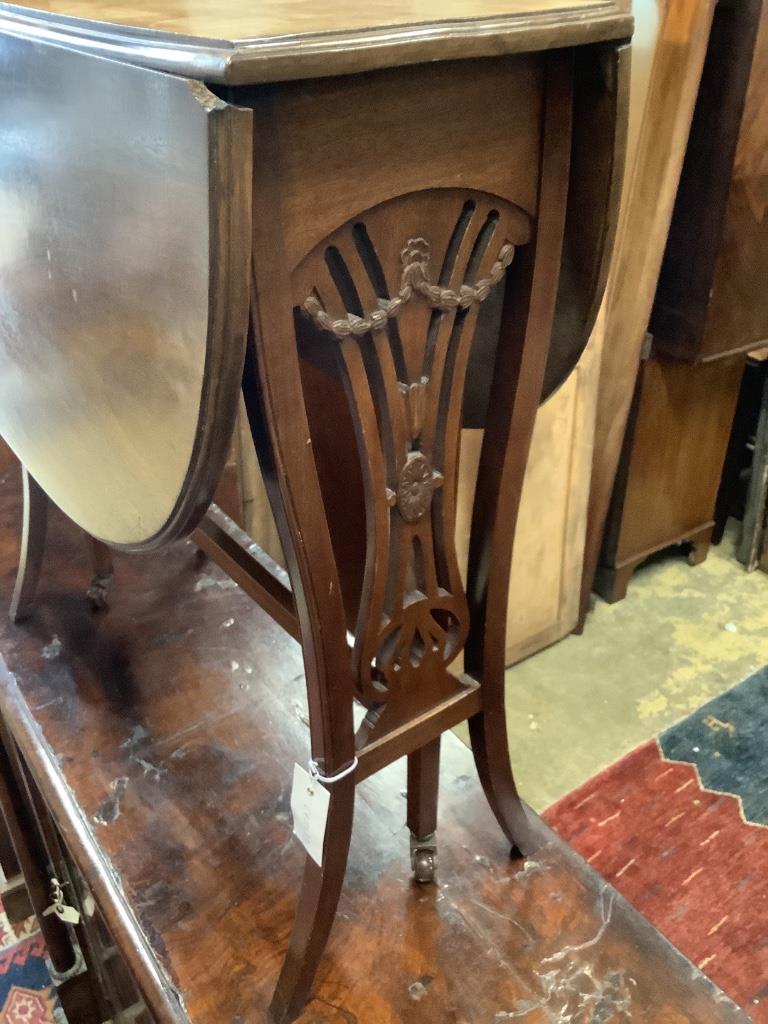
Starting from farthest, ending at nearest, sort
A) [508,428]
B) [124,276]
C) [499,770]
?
[499,770], [508,428], [124,276]

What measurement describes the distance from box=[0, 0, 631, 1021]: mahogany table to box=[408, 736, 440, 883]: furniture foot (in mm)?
30

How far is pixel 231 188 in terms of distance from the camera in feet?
1.67

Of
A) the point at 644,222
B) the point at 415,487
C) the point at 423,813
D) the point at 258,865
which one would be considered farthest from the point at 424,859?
the point at 644,222

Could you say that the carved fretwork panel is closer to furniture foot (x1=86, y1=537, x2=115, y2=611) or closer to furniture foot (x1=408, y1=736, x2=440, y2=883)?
furniture foot (x1=408, y1=736, x2=440, y2=883)

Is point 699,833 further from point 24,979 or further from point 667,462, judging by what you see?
point 24,979

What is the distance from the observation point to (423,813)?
0.97 meters

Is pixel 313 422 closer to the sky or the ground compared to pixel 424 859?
closer to the sky

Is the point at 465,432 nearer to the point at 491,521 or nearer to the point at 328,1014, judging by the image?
the point at 491,521

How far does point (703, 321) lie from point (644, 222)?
253 mm

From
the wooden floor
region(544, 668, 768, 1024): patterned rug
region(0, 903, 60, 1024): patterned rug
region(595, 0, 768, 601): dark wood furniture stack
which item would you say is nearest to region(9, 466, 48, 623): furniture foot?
the wooden floor

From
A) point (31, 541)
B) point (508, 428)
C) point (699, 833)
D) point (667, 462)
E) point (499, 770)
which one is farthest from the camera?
point (667, 462)

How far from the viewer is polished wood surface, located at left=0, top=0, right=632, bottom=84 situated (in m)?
0.50

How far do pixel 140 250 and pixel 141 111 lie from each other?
0.09 m

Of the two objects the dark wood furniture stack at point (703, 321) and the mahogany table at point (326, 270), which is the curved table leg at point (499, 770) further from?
the dark wood furniture stack at point (703, 321)
